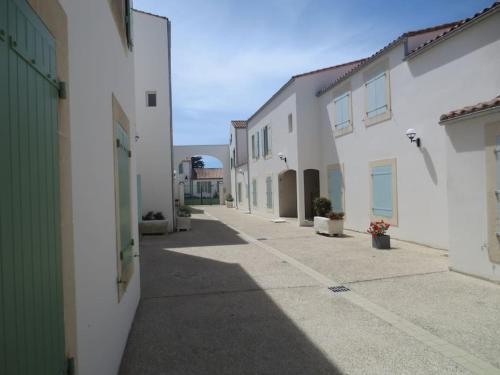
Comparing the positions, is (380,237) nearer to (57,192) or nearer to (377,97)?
(377,97)

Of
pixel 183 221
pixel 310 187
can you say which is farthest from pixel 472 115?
pixel 310 187

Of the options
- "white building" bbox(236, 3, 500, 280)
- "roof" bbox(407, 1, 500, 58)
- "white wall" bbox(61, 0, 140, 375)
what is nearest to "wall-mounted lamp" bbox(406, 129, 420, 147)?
"white building" bbox(236, 3, 500, 280)

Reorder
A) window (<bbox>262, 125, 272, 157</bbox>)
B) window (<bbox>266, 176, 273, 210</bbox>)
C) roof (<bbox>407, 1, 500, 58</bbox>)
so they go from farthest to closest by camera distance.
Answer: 1. window (<bbox>266, 176, 273, 210</bbox>)
2. window (<bbox>262, 125, 272, 157</bbox>)
3. roof (<bbox>407, 1, 500, 58</bbox>)

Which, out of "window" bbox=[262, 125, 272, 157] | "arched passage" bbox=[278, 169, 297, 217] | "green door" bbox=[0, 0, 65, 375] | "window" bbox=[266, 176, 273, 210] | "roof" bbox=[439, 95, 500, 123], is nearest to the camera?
"green door" bbox=[0, 0, 65, 375]

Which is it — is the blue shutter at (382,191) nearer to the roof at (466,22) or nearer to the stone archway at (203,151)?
the roof at (466,22)

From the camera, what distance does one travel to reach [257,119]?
21766 millimetres

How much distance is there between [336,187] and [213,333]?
1033 cm

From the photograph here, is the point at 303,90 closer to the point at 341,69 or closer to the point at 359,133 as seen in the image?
the point at 341,69

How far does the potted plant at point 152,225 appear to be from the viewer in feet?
42.1

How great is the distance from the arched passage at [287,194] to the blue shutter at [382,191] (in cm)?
729

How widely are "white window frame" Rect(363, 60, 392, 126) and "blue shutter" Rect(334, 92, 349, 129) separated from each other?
1.07 meters

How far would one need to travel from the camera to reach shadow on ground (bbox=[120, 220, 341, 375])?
11.1 feet

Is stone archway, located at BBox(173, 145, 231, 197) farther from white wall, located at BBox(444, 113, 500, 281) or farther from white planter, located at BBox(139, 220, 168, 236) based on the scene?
white wall, located at BBox(444, 113, 500, 281)

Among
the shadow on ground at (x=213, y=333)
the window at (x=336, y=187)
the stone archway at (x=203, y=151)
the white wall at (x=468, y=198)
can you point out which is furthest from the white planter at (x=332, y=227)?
the stone archway at (x=203, y=151)
